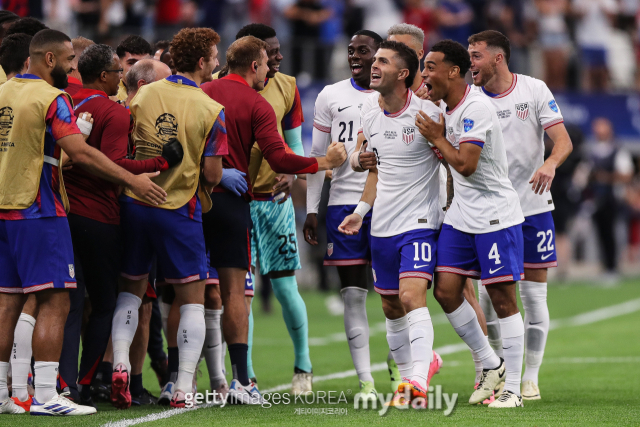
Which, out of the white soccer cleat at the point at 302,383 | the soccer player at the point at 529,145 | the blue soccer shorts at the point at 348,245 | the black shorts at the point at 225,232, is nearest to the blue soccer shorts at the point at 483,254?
the soccer player at the point at 529,145

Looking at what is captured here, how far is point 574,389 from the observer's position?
8.50m

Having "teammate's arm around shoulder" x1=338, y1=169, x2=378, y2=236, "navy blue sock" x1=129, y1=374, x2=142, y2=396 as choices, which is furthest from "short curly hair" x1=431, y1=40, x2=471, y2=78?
"navy blue sock" x1=129, y1=374, x2=142, y2=396

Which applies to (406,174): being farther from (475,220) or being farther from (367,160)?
(475,220)

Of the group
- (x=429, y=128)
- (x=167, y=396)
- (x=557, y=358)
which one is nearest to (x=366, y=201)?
(x=429, y=128)

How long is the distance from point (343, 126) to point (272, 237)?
3.72 feet

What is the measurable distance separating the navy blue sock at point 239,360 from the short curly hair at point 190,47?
2.12 metres

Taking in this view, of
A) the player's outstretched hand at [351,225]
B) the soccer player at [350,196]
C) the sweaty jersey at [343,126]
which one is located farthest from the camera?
the sweaty jersey at [343,126]

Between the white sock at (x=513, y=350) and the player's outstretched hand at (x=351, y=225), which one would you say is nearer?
the white sock at (x=513, y=350)

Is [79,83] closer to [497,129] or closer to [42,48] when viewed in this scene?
[42,48]

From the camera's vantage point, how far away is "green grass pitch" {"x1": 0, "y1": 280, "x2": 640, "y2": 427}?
6.29 metres

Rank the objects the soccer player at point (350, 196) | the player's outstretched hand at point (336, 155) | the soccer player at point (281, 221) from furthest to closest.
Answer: the soccer player at point (281, 221)
the soccer player at point (350, 196)
the player's outstretched hand at point (336, 155)

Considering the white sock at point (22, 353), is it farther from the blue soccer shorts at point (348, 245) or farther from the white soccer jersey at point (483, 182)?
the white soccer jersey at point (483, 182)

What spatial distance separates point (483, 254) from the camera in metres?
6.82

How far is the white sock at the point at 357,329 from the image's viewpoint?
786cm
